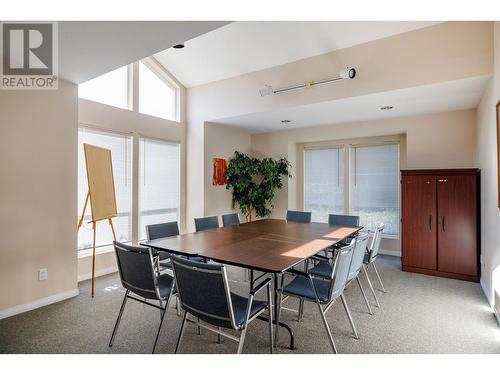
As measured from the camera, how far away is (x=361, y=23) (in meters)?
3.36

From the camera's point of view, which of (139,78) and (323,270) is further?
(139,78)

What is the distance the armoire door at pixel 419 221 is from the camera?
13.3 ft

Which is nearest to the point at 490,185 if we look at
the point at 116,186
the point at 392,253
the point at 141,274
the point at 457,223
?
the point at 457,223

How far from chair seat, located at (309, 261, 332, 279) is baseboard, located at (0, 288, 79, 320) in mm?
2796

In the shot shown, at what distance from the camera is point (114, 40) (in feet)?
7.65

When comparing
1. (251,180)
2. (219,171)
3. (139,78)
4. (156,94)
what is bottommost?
(251,180)

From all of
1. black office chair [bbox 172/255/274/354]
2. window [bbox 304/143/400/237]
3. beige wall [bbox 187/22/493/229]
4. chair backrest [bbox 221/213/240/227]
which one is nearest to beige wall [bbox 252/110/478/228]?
beige wall [bbox 187/22/493/229]

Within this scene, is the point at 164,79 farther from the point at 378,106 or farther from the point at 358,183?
the point at 358,183

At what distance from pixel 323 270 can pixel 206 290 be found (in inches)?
67.9

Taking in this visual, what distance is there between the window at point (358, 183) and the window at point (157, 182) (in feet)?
9.17

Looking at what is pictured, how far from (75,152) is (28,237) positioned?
3.42 feet

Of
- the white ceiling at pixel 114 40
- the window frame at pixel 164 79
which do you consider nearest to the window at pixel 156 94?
the window frame at pixel 164 79

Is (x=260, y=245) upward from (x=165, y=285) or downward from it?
upward

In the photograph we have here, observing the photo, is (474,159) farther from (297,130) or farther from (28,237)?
(28,237)
